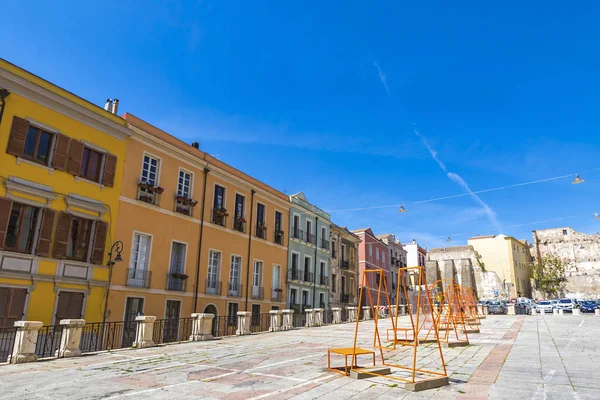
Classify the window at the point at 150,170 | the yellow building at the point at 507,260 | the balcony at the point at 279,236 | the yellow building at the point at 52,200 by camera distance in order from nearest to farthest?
the yellow building at the point at 52,200 → the window at the point at 150,170 → the balcony at the point at 279,236 → the yellow building at the point at 507,260

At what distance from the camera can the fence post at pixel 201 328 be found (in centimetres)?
1662

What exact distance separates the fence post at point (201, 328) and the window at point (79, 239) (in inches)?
208

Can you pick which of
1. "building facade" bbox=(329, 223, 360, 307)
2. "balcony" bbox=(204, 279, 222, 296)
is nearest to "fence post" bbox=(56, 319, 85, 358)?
"balcony" bbox=(204, 279, 222, 296)

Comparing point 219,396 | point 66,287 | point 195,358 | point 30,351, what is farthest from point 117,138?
point 219,396

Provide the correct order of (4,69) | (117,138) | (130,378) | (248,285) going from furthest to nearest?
(248,285) → (117,138) → (4,69) → (130,378)

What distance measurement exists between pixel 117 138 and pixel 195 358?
11987 mm

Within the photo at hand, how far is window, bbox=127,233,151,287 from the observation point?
19.2 meters

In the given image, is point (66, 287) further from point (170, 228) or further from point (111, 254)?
point (170, 228)

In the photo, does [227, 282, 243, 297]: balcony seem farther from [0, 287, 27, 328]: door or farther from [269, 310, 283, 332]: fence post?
[0, 287, 27, 328]: door

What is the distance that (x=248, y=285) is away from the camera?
86.1ft

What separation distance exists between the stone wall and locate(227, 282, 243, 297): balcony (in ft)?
215

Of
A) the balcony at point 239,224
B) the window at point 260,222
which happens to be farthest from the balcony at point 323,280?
the balcony at point 239,224

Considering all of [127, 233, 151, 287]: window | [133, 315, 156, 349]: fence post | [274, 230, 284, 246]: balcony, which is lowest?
[133, 315, 156, 349]: fence post

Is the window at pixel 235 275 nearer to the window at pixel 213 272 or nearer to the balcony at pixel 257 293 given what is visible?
the window at pixel 213 272
